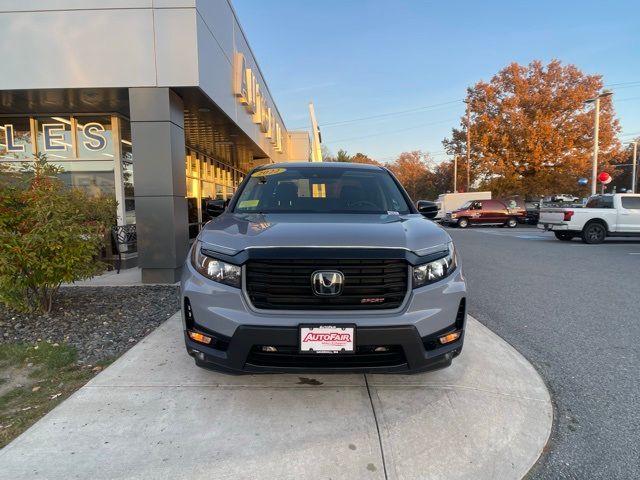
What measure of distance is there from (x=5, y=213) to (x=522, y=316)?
6.13 m

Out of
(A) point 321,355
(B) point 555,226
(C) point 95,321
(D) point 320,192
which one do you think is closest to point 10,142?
(C) point 95,321

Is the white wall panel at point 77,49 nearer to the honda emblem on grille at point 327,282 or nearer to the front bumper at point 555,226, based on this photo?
the honda emblem on grille at point 327,282

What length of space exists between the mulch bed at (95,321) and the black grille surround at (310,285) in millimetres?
2148

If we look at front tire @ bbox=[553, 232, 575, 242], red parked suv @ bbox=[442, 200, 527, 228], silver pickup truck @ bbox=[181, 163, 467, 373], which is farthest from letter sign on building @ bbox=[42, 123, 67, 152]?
red parked suv @ bbox=[442, 200, 527, 228]

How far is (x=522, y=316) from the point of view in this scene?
16.9 feet

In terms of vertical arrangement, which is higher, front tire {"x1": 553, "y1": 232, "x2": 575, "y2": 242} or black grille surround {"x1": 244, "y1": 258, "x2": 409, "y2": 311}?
black grille surround {"x1": 244, "y1": 258, "x2": 409, "y2": 311}

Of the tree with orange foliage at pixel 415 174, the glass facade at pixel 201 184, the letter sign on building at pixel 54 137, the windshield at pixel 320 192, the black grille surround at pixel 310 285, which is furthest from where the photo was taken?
the tree with orange foliage at pixel 415 174

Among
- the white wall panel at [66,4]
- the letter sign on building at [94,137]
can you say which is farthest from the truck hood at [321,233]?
the letter sign on building at [94,137]

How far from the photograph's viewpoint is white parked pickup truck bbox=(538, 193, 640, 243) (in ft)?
45.3

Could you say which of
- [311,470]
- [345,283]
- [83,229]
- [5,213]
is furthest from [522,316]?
[5,213]

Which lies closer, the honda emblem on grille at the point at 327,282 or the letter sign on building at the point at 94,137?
the honda emblem on grille at the point at 327,282

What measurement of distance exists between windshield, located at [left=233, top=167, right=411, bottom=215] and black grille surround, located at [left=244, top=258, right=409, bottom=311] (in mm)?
1094

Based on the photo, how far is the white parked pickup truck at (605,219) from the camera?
13.8 m

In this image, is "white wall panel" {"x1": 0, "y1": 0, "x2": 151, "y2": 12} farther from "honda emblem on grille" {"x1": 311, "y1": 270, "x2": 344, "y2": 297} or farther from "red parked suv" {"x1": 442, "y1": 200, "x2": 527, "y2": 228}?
"red parked suv" {"x1": 442, "y1": 200, "x2": 527, "y2": 228}
